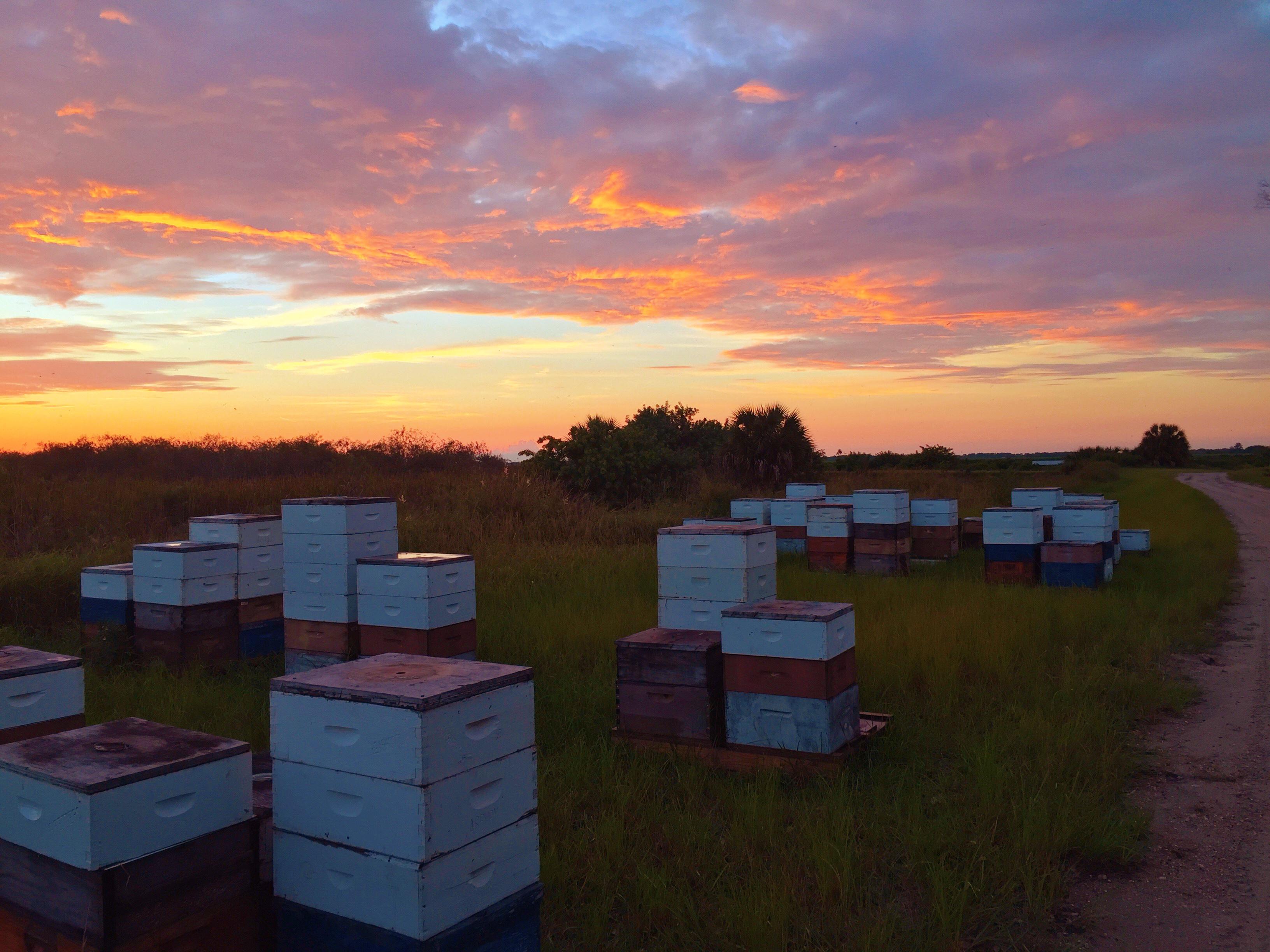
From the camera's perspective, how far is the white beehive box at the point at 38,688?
3404 mm

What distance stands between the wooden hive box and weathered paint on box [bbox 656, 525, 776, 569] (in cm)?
52

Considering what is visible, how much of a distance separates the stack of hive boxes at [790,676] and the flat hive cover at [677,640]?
18 cm

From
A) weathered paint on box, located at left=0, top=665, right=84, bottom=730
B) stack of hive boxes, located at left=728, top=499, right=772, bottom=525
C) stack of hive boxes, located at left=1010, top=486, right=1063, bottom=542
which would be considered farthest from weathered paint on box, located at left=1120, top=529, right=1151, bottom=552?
weathered paint on box, located at left=0, top=665, right=84, bottom=730

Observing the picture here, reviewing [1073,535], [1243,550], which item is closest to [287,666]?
[1073,535]

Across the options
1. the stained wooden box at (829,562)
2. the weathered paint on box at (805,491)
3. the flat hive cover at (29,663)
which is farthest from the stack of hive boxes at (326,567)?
the weathered paint on box at (805,491)

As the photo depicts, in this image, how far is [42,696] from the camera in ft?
11.5

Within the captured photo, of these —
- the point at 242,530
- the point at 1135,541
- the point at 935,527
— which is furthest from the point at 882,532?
the point at 242,530

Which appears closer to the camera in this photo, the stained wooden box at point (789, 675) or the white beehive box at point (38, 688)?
the white beehive box at point (38, 688)

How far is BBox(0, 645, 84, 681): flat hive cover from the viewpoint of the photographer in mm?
3418

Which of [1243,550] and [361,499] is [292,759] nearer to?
[361,499]

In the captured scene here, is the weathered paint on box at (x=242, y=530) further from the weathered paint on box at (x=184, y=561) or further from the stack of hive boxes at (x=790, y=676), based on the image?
the stack of hive boxes at (x=790, y=676)

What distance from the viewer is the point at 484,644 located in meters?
8.04

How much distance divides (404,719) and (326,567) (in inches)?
185

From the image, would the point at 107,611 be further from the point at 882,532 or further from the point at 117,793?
the point at 882,532
